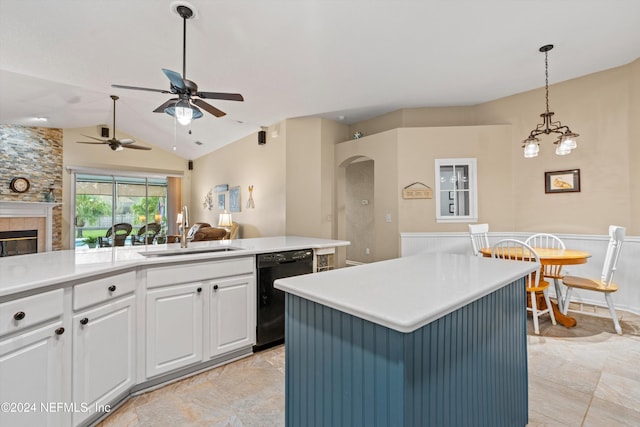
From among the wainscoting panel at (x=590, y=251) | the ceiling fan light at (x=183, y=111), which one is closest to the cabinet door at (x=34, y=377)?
the ceiling fan light at (x=183, y=111)

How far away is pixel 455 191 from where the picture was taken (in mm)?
4758

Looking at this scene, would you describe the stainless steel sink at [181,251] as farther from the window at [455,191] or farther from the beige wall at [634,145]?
the beige wall at [634,145]

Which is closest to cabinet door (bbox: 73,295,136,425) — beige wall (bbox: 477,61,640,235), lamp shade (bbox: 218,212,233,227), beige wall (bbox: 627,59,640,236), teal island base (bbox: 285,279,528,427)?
teal island base (bbox: 285,279,528,427)

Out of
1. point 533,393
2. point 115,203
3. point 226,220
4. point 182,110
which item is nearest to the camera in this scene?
point 533,393

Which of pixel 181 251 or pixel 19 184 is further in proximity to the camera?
pixel 19 184

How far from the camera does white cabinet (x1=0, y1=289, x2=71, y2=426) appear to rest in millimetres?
1279

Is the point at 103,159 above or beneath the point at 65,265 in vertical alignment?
above

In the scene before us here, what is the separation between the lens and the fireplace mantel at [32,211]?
5668 millimetres

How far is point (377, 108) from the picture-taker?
510 centimetres

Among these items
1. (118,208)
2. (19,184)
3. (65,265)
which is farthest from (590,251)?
(19,184)

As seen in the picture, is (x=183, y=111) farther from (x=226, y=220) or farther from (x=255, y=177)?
(x=226, y=220)

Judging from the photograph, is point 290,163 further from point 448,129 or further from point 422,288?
point 422,288

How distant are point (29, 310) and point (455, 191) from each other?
16.0ft

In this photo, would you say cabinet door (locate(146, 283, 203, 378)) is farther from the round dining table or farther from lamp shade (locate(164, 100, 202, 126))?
the round dining table
